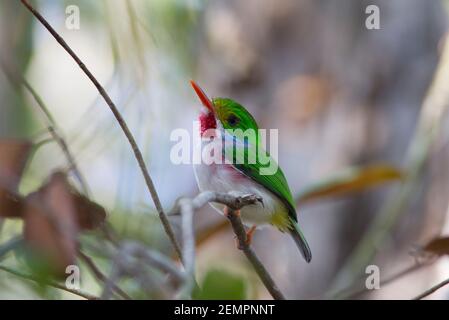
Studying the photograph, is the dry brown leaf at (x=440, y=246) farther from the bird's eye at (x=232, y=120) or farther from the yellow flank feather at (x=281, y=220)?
the bird's eye at (x=232, y=120)

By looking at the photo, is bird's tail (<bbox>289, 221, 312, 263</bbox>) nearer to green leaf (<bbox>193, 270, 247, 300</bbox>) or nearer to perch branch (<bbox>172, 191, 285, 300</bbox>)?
perch branch (<bbox>172, 191, 285, 300</bbox>)

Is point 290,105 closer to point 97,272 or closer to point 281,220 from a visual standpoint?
point 281,220

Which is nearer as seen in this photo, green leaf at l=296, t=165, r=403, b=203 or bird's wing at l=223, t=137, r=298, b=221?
bird's wing at l=223, t=137, r=298, b=221

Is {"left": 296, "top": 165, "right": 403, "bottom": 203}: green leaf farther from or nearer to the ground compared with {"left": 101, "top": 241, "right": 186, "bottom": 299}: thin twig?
farther from the ground

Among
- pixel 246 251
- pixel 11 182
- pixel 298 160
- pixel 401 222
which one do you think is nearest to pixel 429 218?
pixel 401 222


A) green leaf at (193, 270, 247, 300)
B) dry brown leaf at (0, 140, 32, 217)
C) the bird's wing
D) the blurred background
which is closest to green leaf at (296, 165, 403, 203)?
the blurred background

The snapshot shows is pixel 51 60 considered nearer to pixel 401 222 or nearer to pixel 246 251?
pixel 246 251

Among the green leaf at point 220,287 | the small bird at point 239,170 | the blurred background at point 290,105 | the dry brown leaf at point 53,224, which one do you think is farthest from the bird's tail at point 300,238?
the dry brown leaf at point 53,224

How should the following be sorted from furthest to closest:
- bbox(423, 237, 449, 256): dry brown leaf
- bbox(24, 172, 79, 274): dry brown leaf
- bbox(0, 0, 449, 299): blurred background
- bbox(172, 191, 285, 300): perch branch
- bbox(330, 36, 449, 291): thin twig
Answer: bbox(330, 36, 449, 291): thin twig
bbox(0, 0, 449, 299): blurred background
bbox(423, 237, 449, 256): dry brown leaf
bbox(24, 172, 79, 274): dry brown leaf
bbox(172, 191, 285, 300): perch branch
